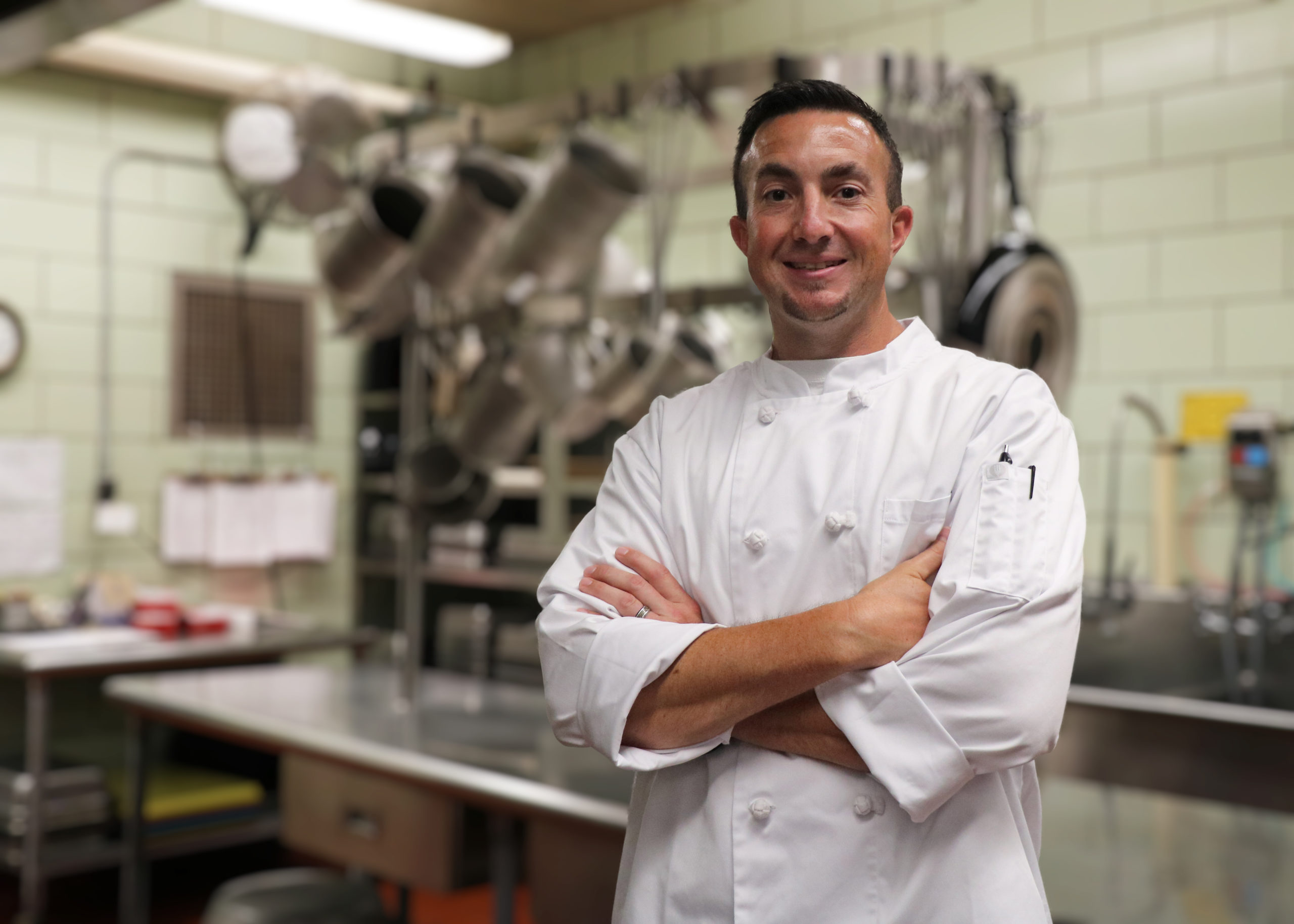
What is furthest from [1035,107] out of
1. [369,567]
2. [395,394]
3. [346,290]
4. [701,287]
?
[369,567]

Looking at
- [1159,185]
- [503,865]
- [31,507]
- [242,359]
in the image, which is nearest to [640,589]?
[503,865]

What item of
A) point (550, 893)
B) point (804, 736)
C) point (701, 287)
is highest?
point (701, 287)

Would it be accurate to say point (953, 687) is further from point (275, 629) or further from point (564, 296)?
point (275, 629)

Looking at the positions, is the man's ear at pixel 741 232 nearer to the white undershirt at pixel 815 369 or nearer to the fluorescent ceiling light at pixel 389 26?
the white undershirt at pixel 815 369

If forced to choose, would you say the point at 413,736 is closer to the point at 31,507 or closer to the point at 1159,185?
the point at 1159,185

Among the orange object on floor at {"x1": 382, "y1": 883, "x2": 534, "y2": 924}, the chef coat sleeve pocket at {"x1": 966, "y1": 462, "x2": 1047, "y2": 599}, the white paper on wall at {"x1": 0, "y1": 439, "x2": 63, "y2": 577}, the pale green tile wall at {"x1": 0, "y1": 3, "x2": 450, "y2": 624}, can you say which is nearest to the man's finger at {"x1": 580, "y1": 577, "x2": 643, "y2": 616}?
the chef coat sleeve pocket at {"x1": 966, "y1": 462, "x2": 1047, "y2": 599}

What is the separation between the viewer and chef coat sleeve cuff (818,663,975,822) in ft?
3.10

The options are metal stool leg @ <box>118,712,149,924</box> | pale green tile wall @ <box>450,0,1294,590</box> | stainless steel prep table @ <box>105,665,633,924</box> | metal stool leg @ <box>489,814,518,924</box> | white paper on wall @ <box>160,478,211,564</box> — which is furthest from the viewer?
white paper on wall @ <box>160,478,211,564</box>

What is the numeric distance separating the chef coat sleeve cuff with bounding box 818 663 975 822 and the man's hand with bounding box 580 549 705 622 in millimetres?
165

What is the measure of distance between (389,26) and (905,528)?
8.02 ft

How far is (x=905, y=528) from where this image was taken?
1.02 m

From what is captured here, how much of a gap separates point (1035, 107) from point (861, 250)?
9.12 feet

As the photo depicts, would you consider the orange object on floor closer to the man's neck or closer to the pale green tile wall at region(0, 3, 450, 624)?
the pale green tile wall at region(0, 3, 450, 624)

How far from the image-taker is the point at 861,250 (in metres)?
1.01
